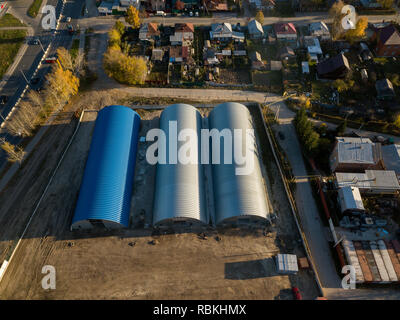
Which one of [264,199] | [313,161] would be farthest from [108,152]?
[313,161]

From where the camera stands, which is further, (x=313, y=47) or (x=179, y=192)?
(x=313, y=47)

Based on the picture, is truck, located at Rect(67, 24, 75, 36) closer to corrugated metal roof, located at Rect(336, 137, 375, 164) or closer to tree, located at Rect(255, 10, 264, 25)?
tree, located at Rect(255, 10, 264, 25)

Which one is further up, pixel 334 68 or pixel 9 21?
pixel 9 21

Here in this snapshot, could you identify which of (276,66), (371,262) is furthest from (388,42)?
(371,262)

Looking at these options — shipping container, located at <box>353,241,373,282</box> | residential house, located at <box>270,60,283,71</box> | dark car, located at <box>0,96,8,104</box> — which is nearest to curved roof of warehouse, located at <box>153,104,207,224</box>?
shipping container, located at <box>353,241,373,282</box>

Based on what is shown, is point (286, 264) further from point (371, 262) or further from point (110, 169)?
A: point (110, 169)

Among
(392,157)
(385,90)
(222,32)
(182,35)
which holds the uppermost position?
(222,32)

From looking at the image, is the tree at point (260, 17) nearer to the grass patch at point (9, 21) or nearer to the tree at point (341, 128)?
the tree at point (341, 128)
